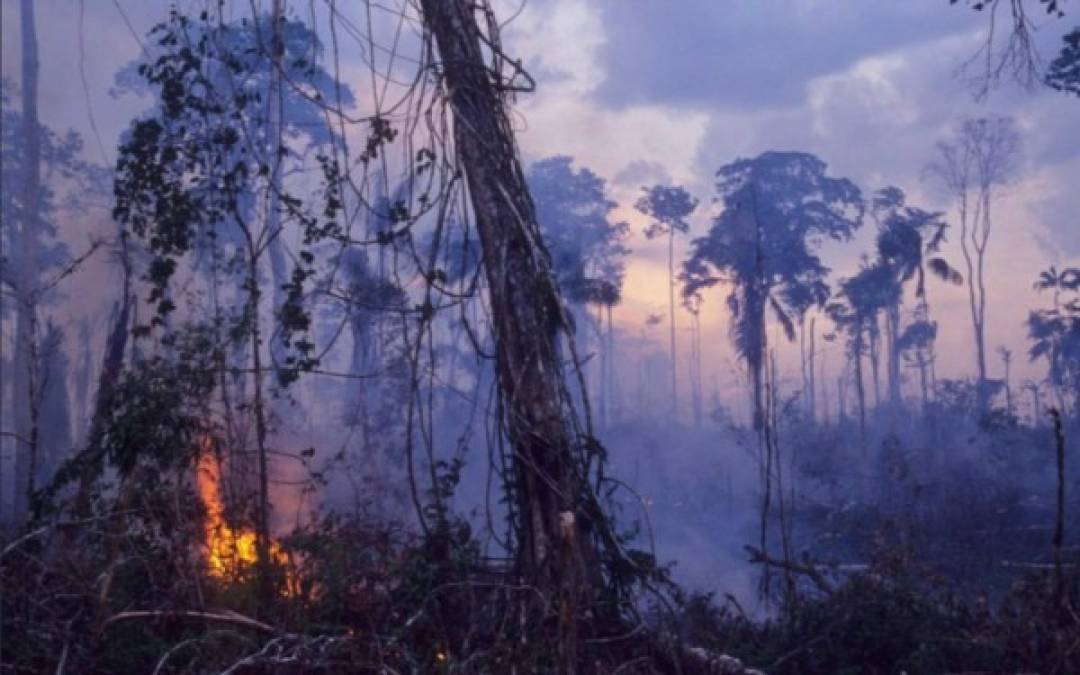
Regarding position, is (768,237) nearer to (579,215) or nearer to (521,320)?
(579,215)

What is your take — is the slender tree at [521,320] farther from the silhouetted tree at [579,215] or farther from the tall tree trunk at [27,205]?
the silhouetted tree at [579,215]

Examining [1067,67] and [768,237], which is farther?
[768,237]

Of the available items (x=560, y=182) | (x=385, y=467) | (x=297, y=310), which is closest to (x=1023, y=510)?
(x=385, y=467)

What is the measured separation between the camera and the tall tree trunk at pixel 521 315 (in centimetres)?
582

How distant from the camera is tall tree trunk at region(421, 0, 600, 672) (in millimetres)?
5820

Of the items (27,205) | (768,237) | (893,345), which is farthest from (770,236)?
(27,205)

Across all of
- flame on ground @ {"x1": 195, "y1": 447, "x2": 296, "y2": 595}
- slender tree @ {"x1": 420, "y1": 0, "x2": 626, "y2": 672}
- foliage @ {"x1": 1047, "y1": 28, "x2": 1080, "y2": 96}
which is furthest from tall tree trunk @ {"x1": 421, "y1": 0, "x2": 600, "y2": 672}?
foliage @ {"x1": 1047, "y1": 28, "x2": 1080, "y2": 96}

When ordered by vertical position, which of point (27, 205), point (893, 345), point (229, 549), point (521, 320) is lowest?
point (229, 549)

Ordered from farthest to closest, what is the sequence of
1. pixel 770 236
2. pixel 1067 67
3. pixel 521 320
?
pixel 770 236 < pixel 1067 67 < pixel 521 320

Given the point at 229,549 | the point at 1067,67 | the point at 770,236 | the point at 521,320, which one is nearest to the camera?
the point at 521,320

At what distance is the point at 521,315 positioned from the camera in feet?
20.1

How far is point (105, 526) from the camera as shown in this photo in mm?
7371

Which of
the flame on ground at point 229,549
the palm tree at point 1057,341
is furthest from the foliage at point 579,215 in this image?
the flame on ground at point 229,549

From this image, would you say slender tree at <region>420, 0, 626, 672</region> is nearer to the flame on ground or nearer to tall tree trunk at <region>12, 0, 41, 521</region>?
the flame on ground
